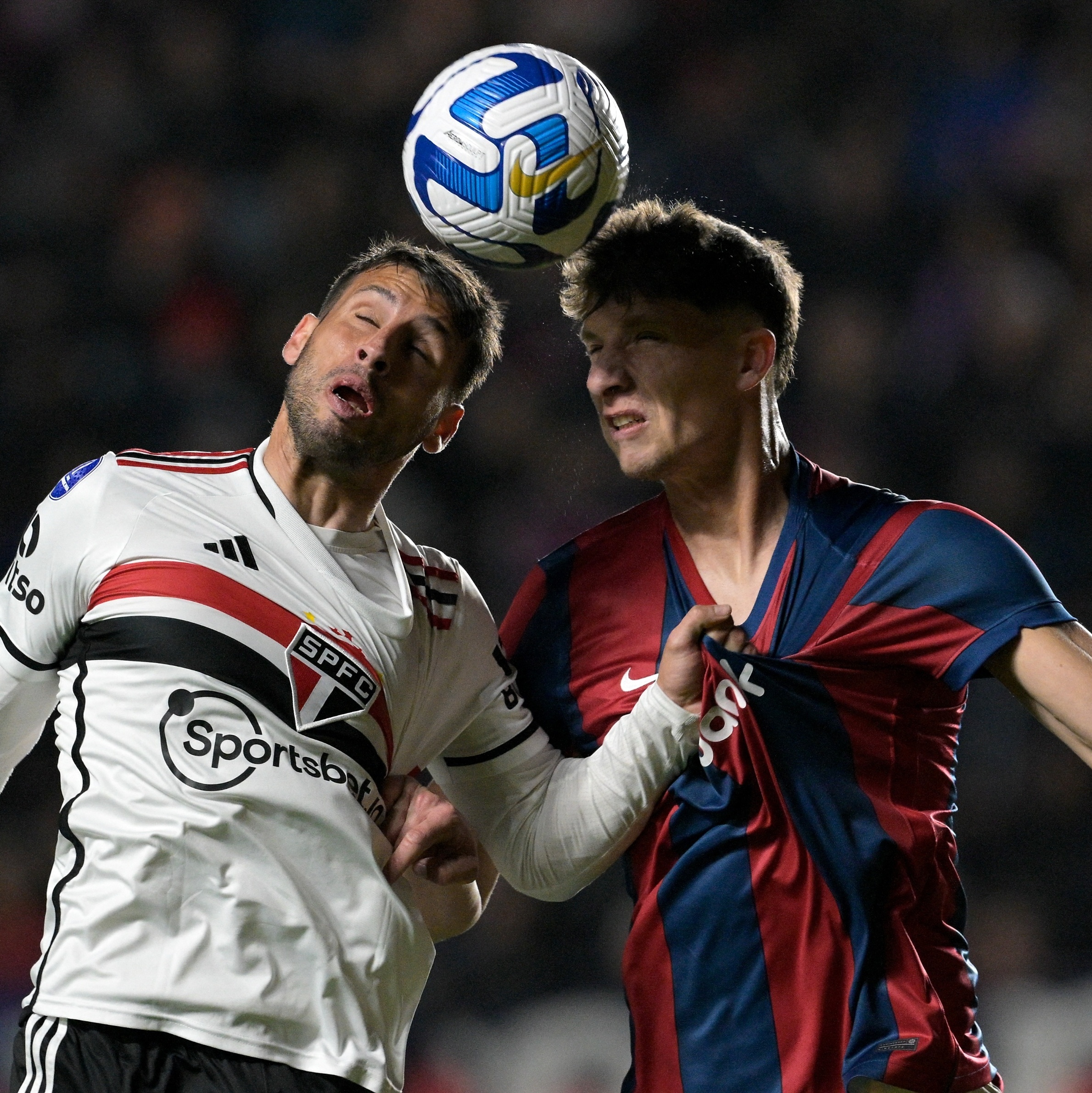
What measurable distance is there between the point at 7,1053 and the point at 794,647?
12.2 feet

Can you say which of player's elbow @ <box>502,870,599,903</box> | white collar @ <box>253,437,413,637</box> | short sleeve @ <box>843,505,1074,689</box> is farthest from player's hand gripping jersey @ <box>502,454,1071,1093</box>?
white collar @ <box>253,437,413,637</box>

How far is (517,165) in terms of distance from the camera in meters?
2.68

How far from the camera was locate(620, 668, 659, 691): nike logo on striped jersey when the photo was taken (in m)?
2.85

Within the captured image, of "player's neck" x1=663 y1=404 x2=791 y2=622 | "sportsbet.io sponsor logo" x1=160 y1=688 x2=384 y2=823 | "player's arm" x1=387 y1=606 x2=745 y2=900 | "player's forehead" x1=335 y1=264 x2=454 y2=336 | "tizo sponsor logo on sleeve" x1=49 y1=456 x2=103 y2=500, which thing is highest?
"player's forehead" x1=335 y1=264 x2=454 y2=336

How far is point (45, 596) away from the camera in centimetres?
249

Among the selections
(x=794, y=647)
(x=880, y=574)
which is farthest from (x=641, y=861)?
(x=880, y=574)

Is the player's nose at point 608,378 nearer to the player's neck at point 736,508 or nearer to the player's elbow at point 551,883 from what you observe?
the player's neck at point 736,508

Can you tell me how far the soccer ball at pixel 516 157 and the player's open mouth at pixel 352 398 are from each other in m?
0.34

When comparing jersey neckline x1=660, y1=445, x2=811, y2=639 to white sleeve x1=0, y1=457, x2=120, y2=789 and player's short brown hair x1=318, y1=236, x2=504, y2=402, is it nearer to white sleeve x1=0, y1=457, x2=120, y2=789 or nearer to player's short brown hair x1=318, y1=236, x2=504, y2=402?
player's short brown hair x1=318, y1=236, x2=504, y2=402

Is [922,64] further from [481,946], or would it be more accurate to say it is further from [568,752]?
[568,752]

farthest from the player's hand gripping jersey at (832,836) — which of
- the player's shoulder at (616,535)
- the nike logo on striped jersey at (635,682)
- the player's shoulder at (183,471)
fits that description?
the player's shoulder at (183,471)

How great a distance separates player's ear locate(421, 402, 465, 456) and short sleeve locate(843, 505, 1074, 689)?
90 cm

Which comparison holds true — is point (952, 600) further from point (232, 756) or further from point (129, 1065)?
point (129, 1065)

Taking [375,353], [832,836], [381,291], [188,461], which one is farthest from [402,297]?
[832,836]
